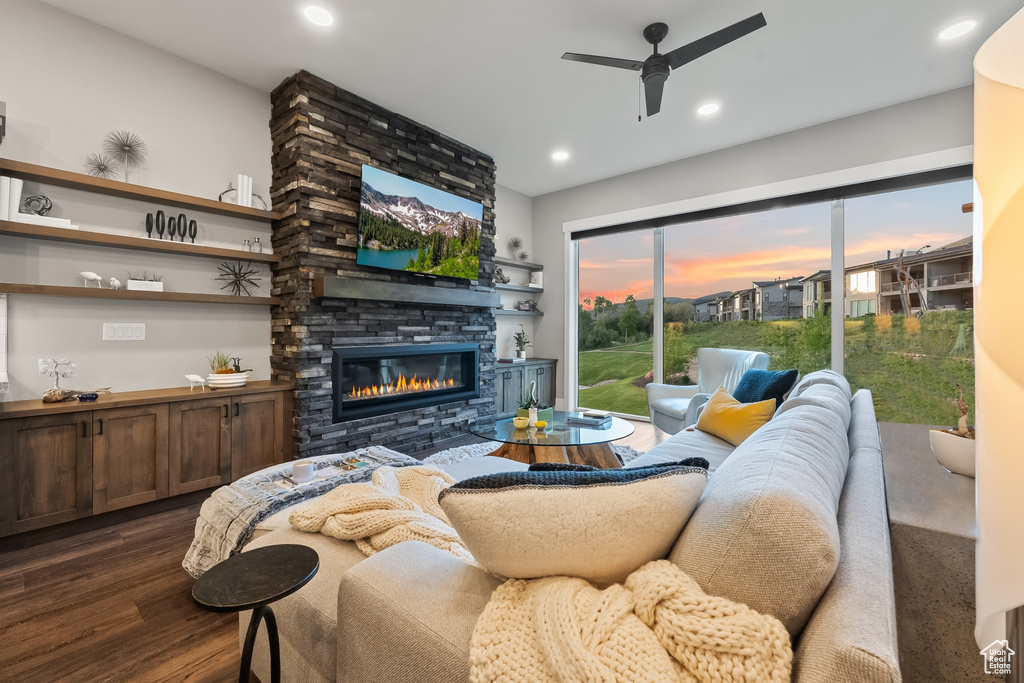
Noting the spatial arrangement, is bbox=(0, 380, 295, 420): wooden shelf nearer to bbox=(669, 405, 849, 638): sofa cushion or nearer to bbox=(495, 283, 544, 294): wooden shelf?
bbox=(495, 283, 544, 294): wooden shelf

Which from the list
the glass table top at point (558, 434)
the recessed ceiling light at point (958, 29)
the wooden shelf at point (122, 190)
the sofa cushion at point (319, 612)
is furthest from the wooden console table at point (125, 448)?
the recessed ceiling light at point (958, 29)

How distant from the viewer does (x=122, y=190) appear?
261 cm

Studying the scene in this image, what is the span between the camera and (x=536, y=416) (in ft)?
10.2

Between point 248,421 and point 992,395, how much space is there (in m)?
3.39

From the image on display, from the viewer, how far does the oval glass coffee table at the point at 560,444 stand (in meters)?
2.69

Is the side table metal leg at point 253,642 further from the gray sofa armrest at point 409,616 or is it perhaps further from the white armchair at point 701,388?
the white armchair at point 701,388

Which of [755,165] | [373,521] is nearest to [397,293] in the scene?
[373,521]

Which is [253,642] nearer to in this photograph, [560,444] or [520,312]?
[560,444]

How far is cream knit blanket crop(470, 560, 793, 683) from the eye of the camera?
600 mm

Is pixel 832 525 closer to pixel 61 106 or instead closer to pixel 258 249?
pixel 258 249

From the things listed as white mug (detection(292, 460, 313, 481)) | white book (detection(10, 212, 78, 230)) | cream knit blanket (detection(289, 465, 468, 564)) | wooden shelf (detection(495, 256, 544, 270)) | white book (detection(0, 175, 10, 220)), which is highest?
wooden shelf (detection(495, 256, 544, 270))

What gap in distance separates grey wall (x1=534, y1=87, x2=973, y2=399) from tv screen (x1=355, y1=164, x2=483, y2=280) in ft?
5.21

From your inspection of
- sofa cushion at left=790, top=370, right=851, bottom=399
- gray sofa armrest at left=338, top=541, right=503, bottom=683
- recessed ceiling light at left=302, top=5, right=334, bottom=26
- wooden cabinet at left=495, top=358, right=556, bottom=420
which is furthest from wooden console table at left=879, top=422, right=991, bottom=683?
wooden cabinet at left=495, top=358, right=556, bottom=420

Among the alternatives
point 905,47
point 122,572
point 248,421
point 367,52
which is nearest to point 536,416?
point 248,421
